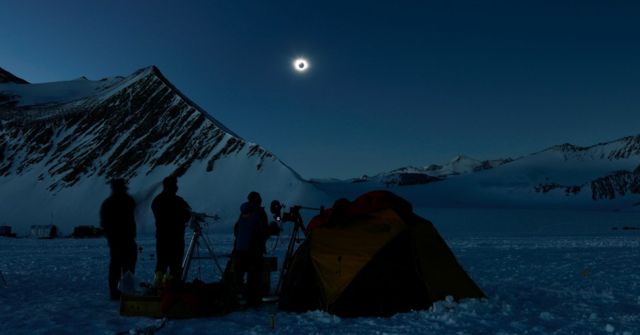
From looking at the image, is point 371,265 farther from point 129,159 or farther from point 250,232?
point 129,159

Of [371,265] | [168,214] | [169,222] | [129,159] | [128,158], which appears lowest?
[371,265]

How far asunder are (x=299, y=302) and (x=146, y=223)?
54657mm

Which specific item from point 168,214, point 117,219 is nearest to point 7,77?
point 117,219

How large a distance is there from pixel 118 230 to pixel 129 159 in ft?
239

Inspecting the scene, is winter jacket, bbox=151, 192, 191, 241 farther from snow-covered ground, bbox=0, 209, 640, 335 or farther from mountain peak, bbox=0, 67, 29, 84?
mountain peak, bbox=0, 67, 29, 84

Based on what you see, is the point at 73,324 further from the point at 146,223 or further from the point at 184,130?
the point at 184,130

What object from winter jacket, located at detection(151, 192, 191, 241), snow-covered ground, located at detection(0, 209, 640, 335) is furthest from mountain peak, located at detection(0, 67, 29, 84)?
winter jacket, located at detection(151, 192, 191, 241)

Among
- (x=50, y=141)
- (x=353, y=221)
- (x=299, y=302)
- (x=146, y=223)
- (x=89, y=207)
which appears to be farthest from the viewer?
(x=50, y=141)

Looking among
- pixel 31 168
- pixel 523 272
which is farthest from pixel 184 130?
pixel 523 272

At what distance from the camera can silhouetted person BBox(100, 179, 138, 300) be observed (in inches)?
374

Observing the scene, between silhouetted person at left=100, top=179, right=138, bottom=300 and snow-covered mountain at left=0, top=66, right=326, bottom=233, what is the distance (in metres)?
49.2

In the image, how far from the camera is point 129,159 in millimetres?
77875

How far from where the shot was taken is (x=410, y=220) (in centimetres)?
903

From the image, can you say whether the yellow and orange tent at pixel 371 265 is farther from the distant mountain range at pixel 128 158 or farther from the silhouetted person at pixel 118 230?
the distant mountain range at pixel 128 158
